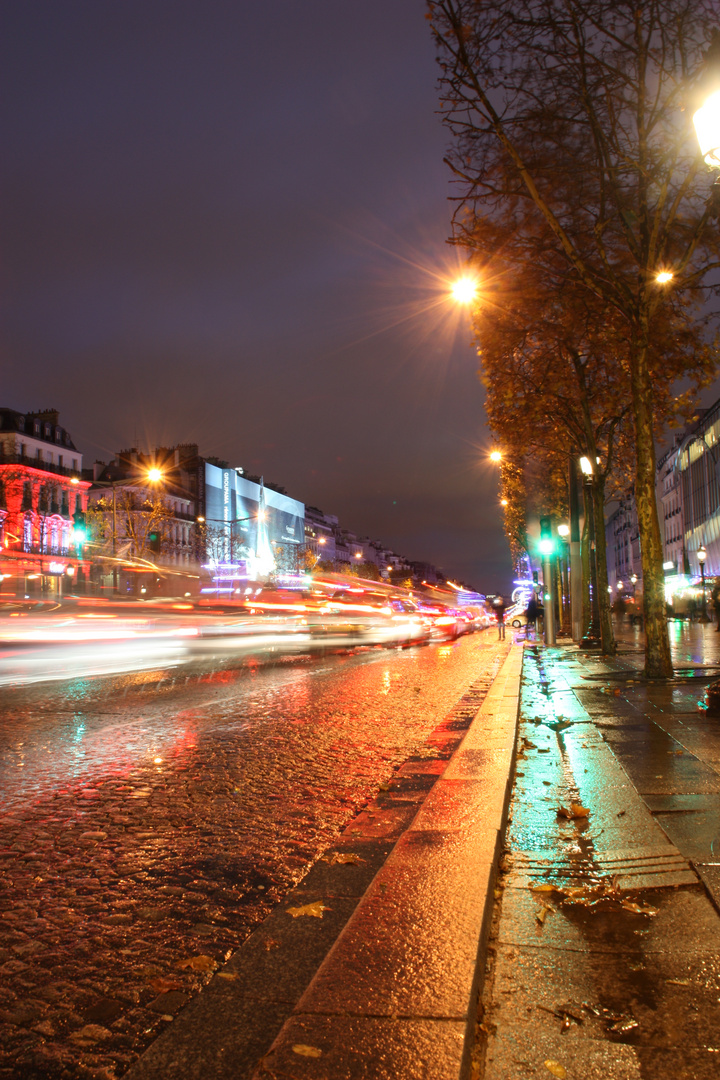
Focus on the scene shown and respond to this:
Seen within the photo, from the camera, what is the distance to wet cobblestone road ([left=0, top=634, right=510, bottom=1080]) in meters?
2.79

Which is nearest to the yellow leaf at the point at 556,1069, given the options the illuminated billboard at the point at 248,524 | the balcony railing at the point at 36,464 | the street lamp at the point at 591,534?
the street lamp at the point at 591,534

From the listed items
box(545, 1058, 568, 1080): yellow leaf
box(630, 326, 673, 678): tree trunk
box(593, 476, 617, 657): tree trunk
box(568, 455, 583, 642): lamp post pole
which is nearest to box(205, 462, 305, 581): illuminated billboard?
box(568, 455, 583, 642): lamp post pole

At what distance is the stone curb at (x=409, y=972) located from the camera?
2.19 metres

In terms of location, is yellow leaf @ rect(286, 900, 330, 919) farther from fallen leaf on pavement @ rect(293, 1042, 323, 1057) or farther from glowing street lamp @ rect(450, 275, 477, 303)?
glowing street lamp @ rect(450, 275, 477, 303)

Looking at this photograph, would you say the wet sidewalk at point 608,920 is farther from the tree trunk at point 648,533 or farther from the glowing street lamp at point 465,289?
the glowing street lamp at point 465,289

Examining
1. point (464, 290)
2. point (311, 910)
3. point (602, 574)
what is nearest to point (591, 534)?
point (602, 574)

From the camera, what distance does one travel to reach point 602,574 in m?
20.3

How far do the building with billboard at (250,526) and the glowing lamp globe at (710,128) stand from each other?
85.5 m

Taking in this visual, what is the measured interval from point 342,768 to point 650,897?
11.1 feet

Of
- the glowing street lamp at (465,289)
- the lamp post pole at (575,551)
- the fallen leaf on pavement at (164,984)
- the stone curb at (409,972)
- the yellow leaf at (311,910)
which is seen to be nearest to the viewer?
the stone curb at (409,972)

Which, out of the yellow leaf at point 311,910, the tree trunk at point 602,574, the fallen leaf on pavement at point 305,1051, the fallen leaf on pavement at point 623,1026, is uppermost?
the tree trunk at point 602,574

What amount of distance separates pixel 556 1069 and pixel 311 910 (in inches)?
55.3

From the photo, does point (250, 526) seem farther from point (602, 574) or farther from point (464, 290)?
point (464, 290)

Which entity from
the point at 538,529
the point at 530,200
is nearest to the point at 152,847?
the point at 530,200
